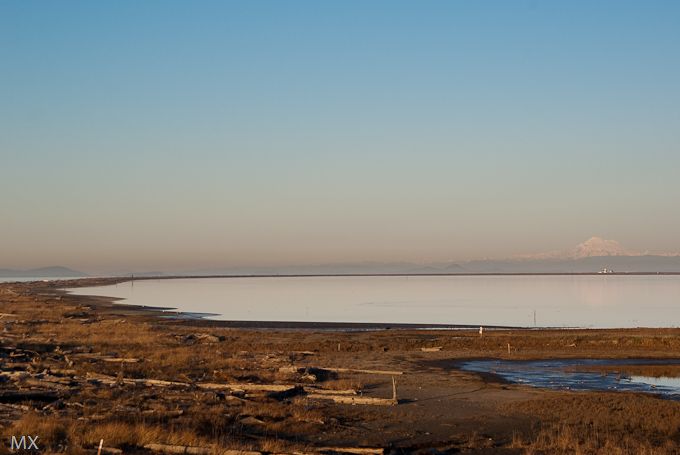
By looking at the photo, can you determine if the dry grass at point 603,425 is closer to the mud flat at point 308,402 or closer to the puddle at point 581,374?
the mud flat at point 308,402

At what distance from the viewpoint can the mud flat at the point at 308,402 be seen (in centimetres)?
1745

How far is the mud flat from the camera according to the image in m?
17.5

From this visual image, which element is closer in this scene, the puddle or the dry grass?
the dry grass

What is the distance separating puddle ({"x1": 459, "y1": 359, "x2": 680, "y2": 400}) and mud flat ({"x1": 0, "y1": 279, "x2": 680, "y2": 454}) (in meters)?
0.50

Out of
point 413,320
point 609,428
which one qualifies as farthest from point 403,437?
point 413,320

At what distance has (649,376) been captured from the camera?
1241 inches

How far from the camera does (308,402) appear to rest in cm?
2333

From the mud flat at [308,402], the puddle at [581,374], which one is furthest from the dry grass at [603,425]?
the puddle at [581,374]

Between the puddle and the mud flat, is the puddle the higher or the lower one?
the lower one

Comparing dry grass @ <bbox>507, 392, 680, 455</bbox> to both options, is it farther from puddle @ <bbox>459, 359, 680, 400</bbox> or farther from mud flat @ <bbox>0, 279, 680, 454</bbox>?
puddle @ <bbox>459, 359, 680, 400</bbox>

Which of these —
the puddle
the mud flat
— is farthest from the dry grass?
the puddle

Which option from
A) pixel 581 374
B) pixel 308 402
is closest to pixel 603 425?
pixel 308 402

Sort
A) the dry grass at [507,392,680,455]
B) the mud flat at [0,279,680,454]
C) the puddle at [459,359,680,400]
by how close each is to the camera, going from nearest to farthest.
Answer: the mud flat at [0,279,680,454] < the dry grass at [507,392,680,455] < the puddle at [459,359,680,400]

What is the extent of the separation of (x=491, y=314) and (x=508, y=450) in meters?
64.1
